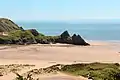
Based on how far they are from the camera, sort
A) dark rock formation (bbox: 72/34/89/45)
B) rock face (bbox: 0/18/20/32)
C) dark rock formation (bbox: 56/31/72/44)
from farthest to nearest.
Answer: rock face (bbox: 0/18/20/32), dark rock formation (bbox: 56/31/72/44), dark rock formation (bbox: 72/34/89/45)

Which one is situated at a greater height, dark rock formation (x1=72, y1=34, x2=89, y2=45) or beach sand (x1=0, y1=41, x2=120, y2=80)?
dark rock formation (x1=72, y1=34, x2=89, y2=45)

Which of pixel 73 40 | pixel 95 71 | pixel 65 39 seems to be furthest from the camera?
pixel 65 39

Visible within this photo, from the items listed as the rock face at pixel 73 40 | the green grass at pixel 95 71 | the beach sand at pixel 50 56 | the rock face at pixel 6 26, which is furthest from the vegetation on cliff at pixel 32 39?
the green grass at pixel 95 71

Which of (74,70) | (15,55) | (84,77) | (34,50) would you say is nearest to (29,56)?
(15,55)

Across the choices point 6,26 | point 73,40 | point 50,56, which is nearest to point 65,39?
point 73,40

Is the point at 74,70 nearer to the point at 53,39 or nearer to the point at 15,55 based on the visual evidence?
the point at 15,55

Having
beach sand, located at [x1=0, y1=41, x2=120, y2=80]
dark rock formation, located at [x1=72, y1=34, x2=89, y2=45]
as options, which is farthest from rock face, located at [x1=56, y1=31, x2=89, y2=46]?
beach sand, located at [x1=0, y1=41, x2=120, y2=80]

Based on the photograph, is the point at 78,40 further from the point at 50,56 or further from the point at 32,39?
the point at 50,56

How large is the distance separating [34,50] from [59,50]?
397cm

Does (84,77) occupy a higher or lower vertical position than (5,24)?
lower

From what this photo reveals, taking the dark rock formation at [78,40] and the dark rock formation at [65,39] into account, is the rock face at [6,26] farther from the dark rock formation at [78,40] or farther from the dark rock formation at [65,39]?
the dark rock formation at [78,40]

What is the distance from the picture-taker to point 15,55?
163 ft

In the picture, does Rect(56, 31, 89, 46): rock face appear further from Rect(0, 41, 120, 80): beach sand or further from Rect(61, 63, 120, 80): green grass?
Rect(61, 63, 120, 80): green grass

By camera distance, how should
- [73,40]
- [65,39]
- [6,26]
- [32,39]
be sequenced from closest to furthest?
[32,39]
[73,40]
[65,39]
[6,26]
